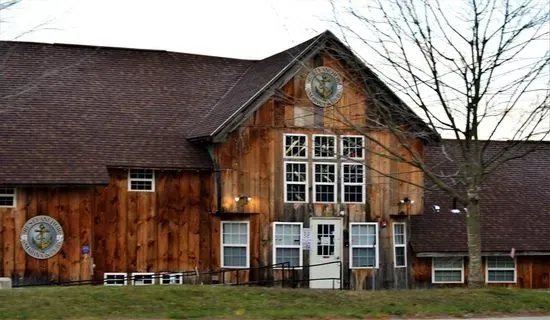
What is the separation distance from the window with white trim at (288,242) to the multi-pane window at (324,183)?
4.11 ft

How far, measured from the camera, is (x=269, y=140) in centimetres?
2909

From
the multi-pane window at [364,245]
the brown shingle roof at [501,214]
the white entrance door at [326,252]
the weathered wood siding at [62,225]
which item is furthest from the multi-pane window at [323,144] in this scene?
the weathered wood siding at [62,225]

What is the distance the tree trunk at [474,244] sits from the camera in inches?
829

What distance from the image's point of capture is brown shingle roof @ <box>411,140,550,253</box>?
31997mm

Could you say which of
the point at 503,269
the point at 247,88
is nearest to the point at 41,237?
the point at 247,88

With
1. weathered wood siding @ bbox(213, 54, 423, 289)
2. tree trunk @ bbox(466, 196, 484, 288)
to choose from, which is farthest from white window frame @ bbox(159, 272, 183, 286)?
tree trunk @ bbox(466, 196, 484, 288)

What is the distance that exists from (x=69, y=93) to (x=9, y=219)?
5.41 metres

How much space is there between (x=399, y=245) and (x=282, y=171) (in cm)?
497

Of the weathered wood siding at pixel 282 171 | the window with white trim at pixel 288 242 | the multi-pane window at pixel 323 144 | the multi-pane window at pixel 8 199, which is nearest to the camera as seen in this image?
the multi-pane window at pixel 8 199

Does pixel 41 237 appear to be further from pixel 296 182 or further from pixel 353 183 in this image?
pixel 353 183

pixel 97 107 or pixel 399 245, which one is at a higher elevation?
pixel 97 107

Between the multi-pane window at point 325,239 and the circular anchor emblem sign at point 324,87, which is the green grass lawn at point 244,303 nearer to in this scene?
the multi-pane window at point 325,239

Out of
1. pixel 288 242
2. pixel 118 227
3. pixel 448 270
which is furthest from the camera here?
pixel 448 270

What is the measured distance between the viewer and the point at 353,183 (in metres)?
30.0
